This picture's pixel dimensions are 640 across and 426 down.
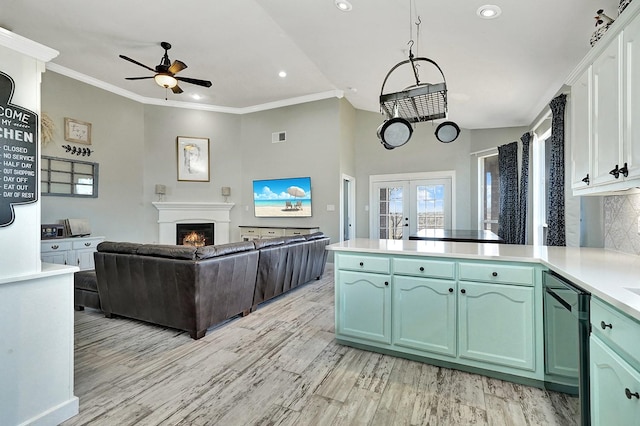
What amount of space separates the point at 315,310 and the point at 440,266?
1.88 metres

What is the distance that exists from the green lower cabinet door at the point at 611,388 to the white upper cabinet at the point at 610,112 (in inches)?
34.3

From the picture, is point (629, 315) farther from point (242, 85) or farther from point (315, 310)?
point (242, 85)

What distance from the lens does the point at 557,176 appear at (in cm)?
321

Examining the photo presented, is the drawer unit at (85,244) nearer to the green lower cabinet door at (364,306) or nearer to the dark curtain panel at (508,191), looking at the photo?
the green lower cabinet door at (364,306)

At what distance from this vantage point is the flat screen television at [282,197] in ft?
22.9

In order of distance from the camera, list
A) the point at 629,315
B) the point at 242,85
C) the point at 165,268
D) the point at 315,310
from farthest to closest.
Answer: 1. the point at 242,85
2. the point at 315,310
3. the point at 165,268
4. the point at 629,315

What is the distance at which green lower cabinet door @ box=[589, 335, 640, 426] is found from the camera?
1.03 m

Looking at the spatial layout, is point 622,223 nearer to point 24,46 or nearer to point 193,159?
point 24,46

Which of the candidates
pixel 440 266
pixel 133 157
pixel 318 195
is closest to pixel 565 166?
pixel 440 266

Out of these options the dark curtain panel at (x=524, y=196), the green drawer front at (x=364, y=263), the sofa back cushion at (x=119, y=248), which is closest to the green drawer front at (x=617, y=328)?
the green drawer front at (x=364, y=263)

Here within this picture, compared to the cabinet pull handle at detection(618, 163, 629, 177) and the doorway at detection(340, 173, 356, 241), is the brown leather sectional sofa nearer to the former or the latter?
the cabinet pull handle at detection(618, 163, 629, 177)

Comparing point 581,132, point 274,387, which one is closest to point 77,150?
point 274,387

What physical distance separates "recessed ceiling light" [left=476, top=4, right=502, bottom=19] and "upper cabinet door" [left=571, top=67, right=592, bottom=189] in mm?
879

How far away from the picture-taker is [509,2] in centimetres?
238
